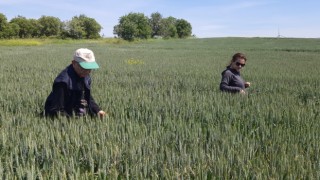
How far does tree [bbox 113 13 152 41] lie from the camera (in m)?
91.4

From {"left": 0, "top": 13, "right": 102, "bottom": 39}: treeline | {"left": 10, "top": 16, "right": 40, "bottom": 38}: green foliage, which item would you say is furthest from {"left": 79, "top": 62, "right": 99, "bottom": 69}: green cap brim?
{"left": 10, "top": 16, "right": 40, "bottom": 38}: green foliage

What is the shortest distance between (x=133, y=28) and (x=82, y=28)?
1248cm

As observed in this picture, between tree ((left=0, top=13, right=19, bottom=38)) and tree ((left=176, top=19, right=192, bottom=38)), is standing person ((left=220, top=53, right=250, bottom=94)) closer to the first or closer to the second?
tree ((left=0, top=13, right=19, bottom=38))

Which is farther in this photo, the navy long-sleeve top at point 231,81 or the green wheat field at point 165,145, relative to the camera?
the navy long-sleeve top at point 231,81

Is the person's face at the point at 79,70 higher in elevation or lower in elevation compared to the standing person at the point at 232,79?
higher

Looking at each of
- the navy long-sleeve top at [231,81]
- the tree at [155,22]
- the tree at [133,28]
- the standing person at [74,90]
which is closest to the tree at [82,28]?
the tree at [133,28]

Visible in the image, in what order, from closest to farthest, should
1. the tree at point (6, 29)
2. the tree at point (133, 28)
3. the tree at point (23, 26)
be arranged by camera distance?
the tree at point (6, 29) < the tree at point (23, 26) < the tree at point (133, 28)

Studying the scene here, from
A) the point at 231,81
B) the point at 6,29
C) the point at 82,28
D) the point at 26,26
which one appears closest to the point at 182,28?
the point at 82,28

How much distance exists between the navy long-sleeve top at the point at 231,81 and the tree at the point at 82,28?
8654cm

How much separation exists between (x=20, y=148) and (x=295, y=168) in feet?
7.84

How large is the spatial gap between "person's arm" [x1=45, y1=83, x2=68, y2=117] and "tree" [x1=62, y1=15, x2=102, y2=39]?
289 ft

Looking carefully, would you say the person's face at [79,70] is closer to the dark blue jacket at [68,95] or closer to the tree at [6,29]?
the dark blue jacket at [68,95]

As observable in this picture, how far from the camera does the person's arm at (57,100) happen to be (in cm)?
449

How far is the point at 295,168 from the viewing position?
9.92 ft
